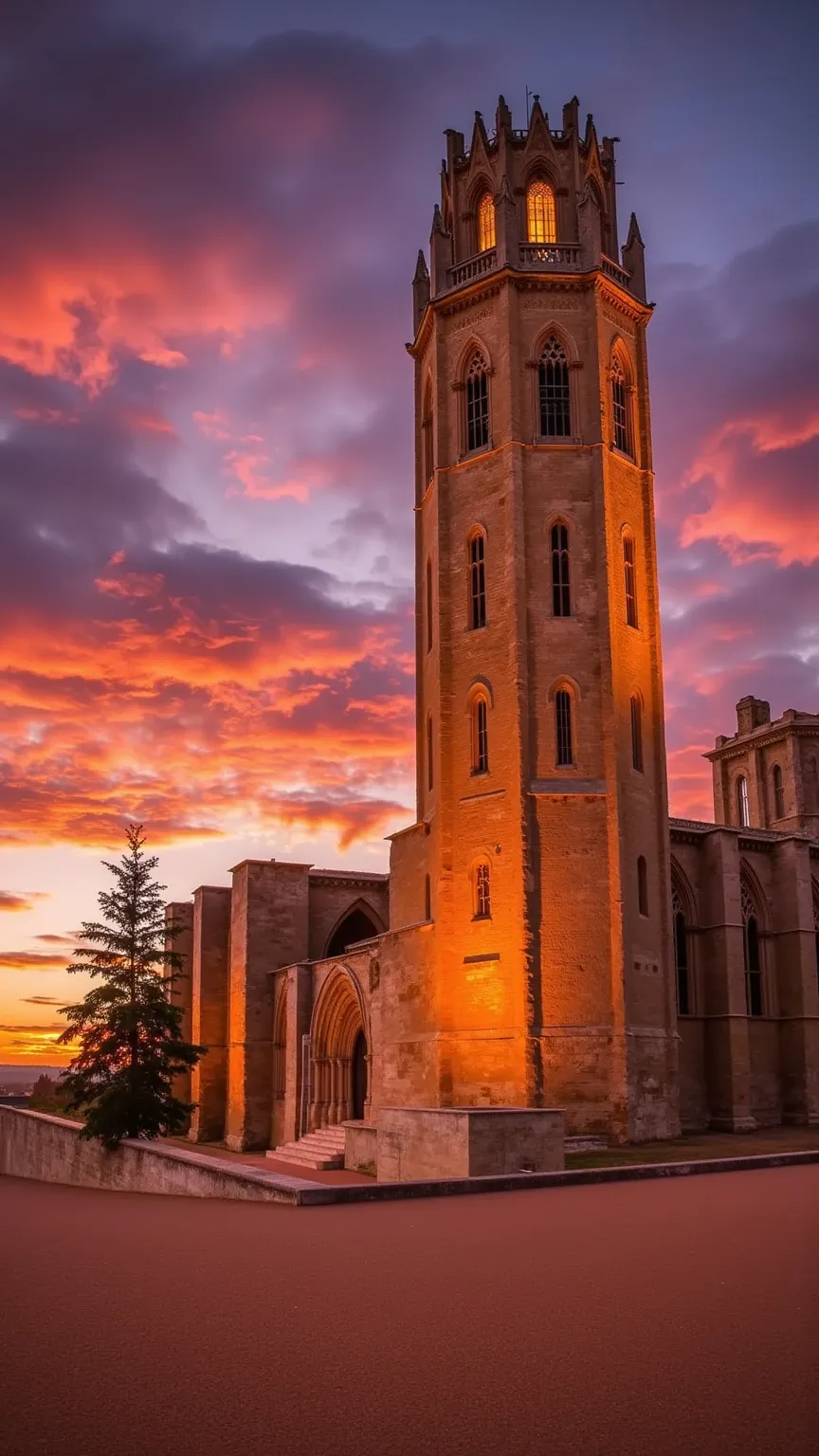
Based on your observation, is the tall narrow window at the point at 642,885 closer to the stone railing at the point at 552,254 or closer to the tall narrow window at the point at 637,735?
the tall narrow window at the point at 637,735

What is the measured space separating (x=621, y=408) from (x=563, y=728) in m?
10.0

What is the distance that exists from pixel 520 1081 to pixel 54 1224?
16.9 meters

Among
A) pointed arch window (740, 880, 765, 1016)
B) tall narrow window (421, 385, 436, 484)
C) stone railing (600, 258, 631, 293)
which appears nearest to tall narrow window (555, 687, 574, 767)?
tall narrow window (421, 385, 436, 484)

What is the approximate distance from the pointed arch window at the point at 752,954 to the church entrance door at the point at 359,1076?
11.9 meters

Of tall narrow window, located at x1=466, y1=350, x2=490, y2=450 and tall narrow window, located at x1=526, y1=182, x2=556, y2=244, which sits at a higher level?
tall narrow window, located at x1=526, y1=182, x2=556, y2=244

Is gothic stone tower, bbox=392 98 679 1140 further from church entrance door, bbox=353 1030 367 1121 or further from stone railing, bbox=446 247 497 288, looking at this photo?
church entrance door, bbox=353 1030 367 1121

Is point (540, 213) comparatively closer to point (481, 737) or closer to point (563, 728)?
point (563, 728)

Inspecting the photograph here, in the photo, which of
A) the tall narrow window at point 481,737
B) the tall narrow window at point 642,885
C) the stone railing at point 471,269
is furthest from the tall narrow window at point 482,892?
the stone railing at point 471,269

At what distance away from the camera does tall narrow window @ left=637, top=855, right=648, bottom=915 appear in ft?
102

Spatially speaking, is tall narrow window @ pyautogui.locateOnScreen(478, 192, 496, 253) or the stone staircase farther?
tall narrow window @ pyautogui.locateOnScreen(478, 192, 496, 253)

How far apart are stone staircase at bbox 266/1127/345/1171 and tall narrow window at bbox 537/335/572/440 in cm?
2013

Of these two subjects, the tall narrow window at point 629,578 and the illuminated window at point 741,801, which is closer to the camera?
the tall narrow window at point 629,578

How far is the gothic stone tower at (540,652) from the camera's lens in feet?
96.3

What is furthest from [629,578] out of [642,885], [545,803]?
[642,885]
